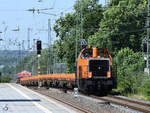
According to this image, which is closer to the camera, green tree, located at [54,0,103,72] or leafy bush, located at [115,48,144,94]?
leafy bush, located at [115,48,144,94]

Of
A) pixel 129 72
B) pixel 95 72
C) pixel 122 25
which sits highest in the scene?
pixel 122 25

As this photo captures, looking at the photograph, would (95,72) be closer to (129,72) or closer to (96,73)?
(96,73)

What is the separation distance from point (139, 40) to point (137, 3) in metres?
6.74

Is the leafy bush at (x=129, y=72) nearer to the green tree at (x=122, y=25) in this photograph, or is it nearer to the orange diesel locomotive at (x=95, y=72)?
the orange diesel locomotive at (x=95, y=72)

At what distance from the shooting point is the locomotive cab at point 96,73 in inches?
1168

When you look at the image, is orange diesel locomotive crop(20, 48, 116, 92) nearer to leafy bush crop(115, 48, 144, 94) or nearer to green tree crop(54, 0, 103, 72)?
leafy bush crop(115, 48, 144, 94)

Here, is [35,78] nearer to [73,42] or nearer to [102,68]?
[73,42]

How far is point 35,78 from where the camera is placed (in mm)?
58812

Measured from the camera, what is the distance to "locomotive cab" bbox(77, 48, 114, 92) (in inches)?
1168

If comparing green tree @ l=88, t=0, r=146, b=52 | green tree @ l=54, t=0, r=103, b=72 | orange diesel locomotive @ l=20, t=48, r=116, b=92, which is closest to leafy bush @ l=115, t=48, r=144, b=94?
orange diesel locomotive @ l=20, t=48, r=116, b=92

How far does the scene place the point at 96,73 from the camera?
30000 millimetres

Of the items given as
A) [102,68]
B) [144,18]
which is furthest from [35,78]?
[102,68]

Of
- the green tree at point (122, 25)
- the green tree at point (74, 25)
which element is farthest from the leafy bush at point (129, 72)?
the green tree at point (74, 25)

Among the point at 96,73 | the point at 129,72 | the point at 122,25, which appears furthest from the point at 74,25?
the point at 96,73
